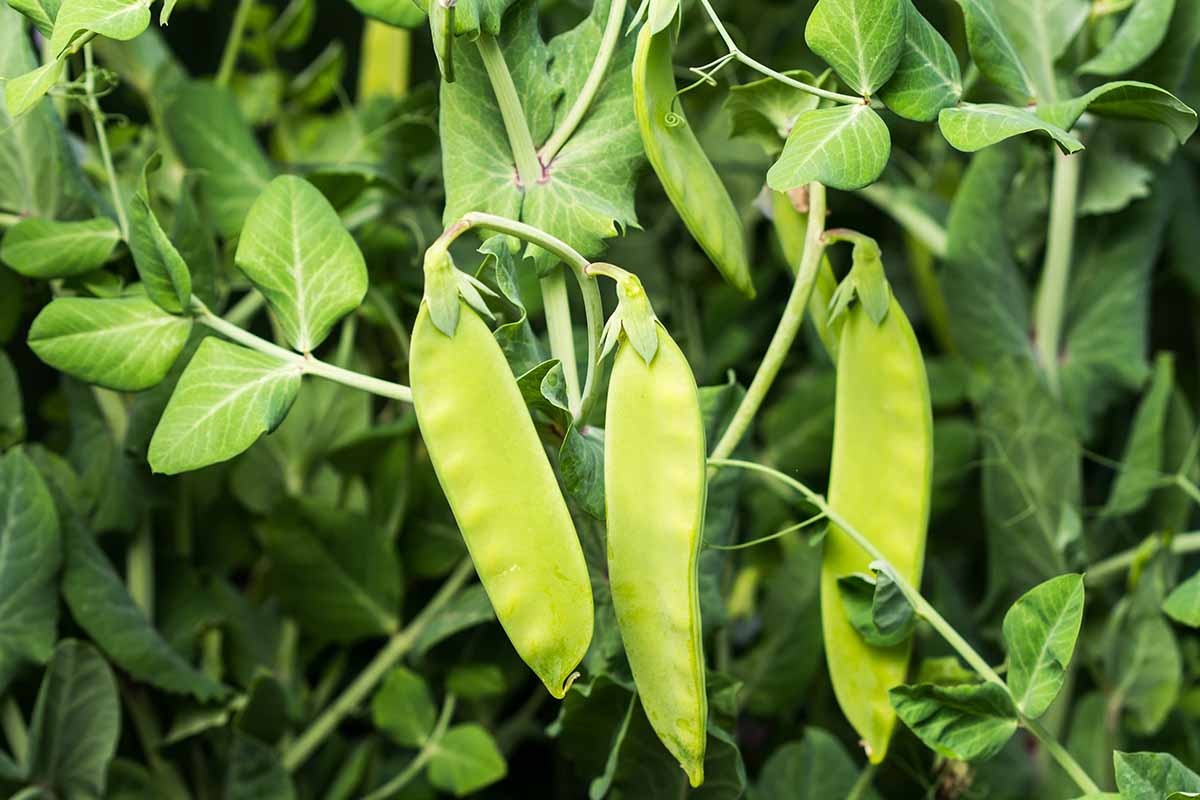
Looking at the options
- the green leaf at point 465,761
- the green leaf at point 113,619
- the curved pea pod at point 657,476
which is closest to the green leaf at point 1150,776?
the curved pea pod at point 657,476

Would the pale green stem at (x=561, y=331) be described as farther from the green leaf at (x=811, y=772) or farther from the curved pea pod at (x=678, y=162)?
the green leaf at (x=811, y=772)

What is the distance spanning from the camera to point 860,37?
0.32 metres

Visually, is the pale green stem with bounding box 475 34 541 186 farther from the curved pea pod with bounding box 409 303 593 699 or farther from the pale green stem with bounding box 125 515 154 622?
the pale green stem with bounding box 125 515 154 622

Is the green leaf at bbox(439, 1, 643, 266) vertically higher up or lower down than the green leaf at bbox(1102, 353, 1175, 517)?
higher up

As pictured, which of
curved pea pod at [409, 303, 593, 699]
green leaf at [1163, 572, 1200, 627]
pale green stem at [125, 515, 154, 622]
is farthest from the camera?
Answer: pale green stem at [125, 515, 154, 622]

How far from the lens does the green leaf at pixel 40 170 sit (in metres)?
0.45

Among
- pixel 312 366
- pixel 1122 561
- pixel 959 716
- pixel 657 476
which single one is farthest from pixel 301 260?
pixel 1122 561

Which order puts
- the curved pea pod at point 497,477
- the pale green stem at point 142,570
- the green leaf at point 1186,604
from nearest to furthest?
the curved pea pod at point 497,477
the green leaf at point 1186,604
the pale green stem at point 142,570

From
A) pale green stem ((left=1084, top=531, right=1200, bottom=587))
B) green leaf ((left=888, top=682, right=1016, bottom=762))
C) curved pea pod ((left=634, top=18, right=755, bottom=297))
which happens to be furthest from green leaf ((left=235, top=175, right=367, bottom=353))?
pale green stem ((left=1084, top=531, right=1200, bottom=587))

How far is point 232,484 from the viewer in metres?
0.52

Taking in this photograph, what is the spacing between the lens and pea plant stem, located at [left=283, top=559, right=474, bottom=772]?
1.67 ft

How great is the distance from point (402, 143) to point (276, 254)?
0.16 metres

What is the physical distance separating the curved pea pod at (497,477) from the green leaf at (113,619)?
22 cm

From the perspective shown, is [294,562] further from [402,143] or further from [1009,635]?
[1009,635]
